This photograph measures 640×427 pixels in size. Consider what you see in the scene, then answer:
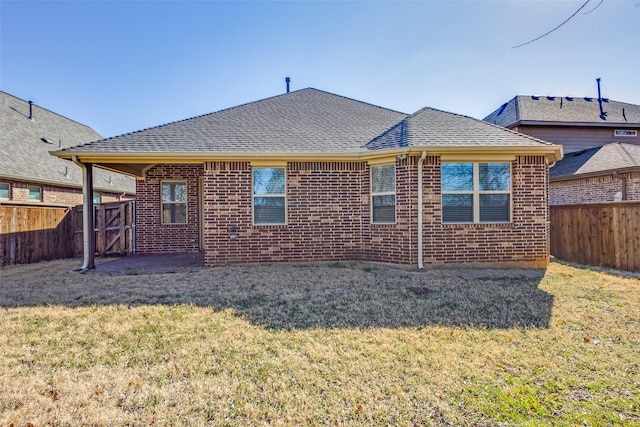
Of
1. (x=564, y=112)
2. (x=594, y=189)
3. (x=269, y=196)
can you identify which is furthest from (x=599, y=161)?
(x=269, y=196)

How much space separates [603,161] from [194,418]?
16.4m

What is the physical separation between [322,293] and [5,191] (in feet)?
42.6

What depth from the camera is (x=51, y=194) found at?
1366 centimetres

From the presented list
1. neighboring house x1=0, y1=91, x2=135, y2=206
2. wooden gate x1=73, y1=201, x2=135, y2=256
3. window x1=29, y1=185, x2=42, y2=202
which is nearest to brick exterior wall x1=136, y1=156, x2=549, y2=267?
wooden gate x1=73, y1=201, x2=135, y2=256

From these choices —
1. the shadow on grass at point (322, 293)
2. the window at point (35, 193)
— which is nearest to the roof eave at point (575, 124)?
the shadow on grass at point (322, 293)

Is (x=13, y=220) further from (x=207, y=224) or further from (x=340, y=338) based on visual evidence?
(x=340, y=338)

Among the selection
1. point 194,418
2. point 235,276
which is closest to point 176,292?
point 235,276

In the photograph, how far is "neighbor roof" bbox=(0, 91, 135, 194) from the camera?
12400 millimetres

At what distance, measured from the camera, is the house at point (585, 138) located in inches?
467

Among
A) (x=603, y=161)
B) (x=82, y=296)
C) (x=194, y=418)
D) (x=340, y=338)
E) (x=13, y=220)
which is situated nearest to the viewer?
(x=194, y=418)

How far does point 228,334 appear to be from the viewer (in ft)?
13.2

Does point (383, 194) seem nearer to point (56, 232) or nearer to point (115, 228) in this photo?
point (115, 228)

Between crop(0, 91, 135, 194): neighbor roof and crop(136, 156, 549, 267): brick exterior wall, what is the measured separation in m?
8.93

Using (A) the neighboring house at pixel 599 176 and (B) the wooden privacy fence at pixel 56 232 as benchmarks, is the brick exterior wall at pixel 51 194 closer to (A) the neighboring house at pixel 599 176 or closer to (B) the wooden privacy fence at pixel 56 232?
(B) the wooden privacy fence at pixel 56 232
